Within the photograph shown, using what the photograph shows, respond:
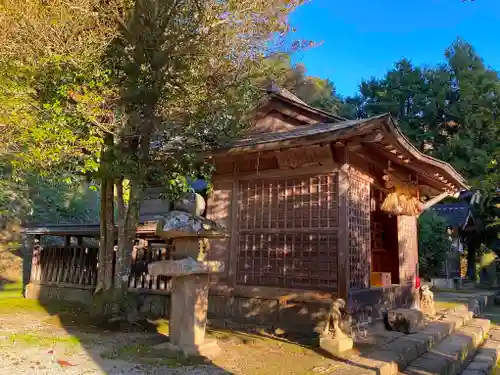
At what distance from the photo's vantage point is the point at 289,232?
8664 mm

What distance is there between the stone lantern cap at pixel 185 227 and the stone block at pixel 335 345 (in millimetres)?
2645

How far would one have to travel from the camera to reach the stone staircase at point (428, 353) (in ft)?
19.7

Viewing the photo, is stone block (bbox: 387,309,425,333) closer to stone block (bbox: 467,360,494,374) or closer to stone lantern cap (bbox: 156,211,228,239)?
stone block (bbox: 467,360,494,374)

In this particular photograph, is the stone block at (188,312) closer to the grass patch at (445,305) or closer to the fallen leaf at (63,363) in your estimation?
the fallen leaf at (63,363)

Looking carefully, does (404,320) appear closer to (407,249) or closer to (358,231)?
(358,231)

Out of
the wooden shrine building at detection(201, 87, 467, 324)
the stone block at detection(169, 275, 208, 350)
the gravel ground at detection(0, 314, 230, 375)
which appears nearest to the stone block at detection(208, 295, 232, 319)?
the wooden shrine building at detection(201, 87, 467, 324)

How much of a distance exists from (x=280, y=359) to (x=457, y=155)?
25.7 metres

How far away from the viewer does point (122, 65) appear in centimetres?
757

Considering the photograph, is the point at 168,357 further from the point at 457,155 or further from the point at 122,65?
the point at 457,155

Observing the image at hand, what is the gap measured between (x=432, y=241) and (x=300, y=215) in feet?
53.6

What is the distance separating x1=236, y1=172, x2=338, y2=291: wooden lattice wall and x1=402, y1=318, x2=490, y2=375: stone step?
2.00 m

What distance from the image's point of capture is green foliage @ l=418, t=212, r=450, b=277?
71.6 feet

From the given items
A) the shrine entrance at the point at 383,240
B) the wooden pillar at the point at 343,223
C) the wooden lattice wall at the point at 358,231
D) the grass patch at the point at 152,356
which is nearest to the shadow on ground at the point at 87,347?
the grass patch at the point at 152,356

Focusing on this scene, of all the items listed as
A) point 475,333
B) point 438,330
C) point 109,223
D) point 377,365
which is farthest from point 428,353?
point 109,223
